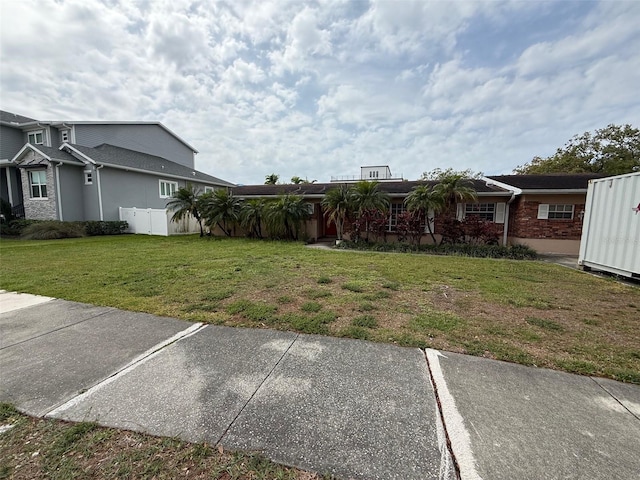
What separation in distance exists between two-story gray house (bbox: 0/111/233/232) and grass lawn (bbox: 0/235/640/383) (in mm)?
9173

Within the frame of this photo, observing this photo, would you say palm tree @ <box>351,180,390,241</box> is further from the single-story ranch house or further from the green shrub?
the green shrub

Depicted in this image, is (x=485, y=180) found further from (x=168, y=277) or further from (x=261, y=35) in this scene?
(x=168, y=277)

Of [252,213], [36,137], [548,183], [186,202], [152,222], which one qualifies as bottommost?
[152,222]

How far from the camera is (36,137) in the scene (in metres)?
18.9

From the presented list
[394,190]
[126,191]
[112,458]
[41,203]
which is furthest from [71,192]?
[112,458]

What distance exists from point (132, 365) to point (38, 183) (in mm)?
20519

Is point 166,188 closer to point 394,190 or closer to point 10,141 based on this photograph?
point 10,141

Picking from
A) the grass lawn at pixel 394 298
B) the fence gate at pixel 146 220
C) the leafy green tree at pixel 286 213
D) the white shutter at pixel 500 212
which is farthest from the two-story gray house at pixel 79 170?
the white shutter at pixel 500 212

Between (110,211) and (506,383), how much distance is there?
814 inches

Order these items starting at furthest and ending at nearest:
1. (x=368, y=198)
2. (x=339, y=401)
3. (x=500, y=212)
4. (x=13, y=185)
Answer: (x=13, y=185) < (x=368, y=198) < (x=500, y=212) < (x=339, y=401)

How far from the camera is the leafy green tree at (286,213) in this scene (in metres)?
13.0

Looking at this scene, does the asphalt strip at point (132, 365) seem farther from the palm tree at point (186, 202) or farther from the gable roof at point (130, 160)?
the gable roof at point (130, 160)

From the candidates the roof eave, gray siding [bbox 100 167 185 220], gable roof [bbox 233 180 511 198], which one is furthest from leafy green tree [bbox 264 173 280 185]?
the roof eave

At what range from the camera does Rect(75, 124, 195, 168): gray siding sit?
18.4 m
